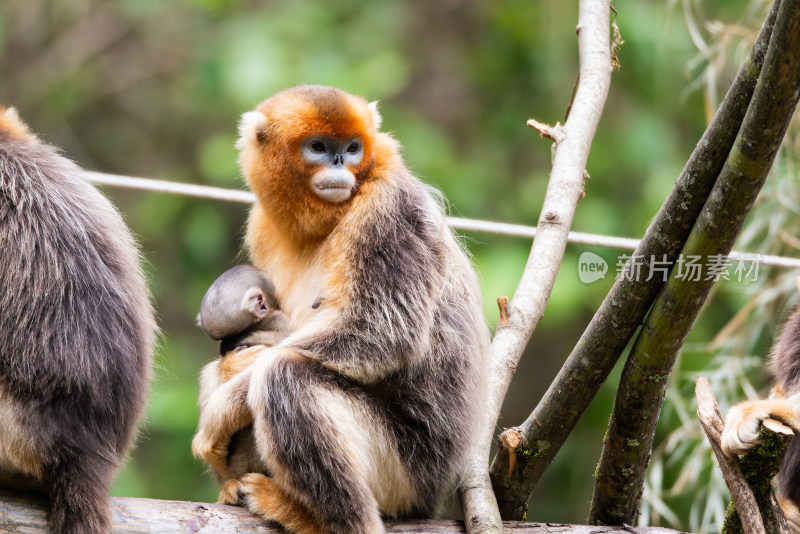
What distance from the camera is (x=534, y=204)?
20.1 ft

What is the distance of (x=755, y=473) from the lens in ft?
8.24

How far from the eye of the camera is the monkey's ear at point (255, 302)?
2959mm

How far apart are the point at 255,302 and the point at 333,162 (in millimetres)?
515

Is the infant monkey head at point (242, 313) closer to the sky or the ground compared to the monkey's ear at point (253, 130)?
closer to the ground

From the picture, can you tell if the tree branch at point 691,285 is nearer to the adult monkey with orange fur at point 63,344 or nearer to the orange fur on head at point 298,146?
the orange fur on head at point 298,146

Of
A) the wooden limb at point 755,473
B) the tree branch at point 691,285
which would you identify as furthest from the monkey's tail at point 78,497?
the wooden limb at point 755,473

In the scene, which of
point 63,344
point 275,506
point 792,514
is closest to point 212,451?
point 275,506

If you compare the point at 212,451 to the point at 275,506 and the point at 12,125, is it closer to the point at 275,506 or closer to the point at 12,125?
the point at 275,506

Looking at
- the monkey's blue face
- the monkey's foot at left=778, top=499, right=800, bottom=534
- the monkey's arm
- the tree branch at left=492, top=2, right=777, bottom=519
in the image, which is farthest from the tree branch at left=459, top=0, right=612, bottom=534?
the monkey's foot at left=778, top=499, right=800, bottom=534

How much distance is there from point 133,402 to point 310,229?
2.34ft

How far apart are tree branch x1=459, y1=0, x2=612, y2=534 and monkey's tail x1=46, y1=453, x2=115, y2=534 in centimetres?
117

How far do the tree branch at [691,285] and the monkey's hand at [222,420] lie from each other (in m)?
1.03

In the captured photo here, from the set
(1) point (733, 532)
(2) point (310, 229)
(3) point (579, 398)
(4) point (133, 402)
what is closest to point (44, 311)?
(4) point (133, 402)

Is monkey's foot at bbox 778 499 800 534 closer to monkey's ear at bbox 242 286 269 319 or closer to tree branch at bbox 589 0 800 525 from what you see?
tree branch at bbox 589 0 800 525
